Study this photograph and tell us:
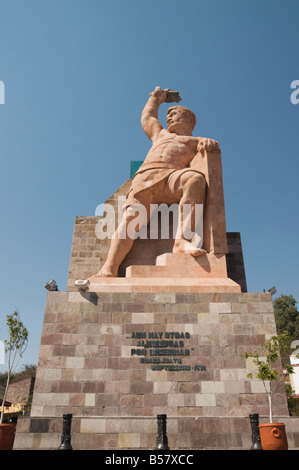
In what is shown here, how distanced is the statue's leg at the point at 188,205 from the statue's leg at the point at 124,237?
4.19 feet

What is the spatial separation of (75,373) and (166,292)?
302cm

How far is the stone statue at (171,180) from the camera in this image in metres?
10.7

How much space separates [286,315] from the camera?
141 feet

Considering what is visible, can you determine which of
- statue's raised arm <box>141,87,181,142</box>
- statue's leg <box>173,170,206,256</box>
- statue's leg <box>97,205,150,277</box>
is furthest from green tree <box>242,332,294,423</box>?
statue's raised arm <box>141,87,181,142</box>

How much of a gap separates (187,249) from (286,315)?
3750 centimetres

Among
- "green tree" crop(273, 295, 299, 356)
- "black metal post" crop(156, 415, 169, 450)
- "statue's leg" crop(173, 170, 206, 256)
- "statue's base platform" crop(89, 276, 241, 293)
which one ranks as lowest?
"black metal post" crop(156, 415, 169, 450)

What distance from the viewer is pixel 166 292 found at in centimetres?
941

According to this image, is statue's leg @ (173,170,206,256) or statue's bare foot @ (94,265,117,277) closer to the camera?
statue's bare foot @ (94,265,117,277)

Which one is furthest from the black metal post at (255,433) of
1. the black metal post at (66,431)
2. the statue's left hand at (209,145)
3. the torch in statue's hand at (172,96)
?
the torch in statue's hand at (172,96)

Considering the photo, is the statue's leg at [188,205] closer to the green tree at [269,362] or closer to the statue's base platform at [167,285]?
the statue's base platform at [167,285]

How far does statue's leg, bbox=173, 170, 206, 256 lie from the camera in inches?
417

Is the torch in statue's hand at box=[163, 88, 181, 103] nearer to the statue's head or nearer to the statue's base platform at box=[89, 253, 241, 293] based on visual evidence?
the statue's head
